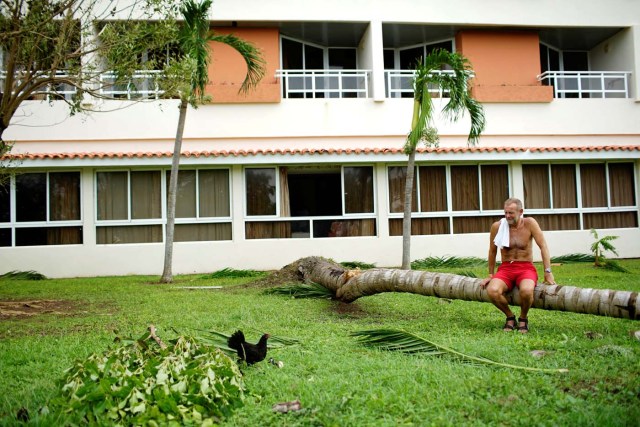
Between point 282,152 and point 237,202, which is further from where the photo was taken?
point 237,202

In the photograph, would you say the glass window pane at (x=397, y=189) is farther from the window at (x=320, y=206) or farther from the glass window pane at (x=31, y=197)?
the glass window pane at (x=31, y=197)

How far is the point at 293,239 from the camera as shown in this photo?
648 inches

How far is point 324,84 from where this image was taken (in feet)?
60.8

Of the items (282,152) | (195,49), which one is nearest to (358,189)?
(282,152)

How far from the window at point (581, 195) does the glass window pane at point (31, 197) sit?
44.9 feet

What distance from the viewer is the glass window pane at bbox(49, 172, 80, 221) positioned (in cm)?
1589

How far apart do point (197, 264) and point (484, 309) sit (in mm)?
9352

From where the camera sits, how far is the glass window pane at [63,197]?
15.9 metres

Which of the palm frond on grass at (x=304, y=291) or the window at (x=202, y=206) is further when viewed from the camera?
the window at (x=202, y=206)

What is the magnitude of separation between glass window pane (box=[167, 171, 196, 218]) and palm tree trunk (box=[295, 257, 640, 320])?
6.54m

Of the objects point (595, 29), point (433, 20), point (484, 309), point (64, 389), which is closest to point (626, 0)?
point (595, 29)

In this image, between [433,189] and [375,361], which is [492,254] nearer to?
[375,361]

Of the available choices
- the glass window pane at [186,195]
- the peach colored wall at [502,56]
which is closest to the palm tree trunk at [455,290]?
the glass window pane at [186,195]

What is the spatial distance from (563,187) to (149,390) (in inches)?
639
